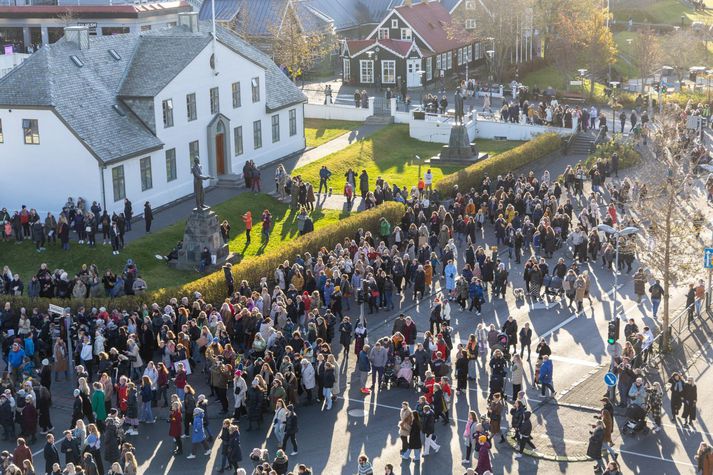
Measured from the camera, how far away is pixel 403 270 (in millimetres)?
41906

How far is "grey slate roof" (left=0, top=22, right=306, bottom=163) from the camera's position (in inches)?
1911

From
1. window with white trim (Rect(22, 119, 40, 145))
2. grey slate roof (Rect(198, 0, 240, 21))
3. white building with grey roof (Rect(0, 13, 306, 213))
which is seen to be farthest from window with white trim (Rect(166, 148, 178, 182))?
grey slate roof (Rect(198, 0, 240, 21))

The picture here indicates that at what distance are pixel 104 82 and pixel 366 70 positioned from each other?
116ft

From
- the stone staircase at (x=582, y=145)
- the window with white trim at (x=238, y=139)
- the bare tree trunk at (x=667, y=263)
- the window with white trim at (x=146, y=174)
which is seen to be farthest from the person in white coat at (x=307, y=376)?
the stone staircase at (x=582, y=145)

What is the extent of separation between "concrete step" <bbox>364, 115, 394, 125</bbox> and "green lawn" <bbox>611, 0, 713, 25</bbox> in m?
54.4

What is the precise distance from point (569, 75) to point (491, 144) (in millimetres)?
19523

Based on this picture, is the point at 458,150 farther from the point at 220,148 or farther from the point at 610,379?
the point at 610,379

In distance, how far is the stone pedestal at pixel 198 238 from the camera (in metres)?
Answer: 44.3

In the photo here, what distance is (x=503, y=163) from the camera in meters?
60.3

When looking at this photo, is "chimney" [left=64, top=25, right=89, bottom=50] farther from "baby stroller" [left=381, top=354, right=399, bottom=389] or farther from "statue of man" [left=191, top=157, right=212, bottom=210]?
"baby stroller" [left=381, top=354, right=399, bottom=389]

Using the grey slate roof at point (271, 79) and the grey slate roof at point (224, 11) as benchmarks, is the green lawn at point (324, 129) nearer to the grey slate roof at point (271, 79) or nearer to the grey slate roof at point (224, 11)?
the grey slate roof at point (271, 79)

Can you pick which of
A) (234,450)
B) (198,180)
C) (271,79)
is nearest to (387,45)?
(271,79)

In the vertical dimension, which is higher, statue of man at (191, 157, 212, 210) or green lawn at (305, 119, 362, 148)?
statue of man at (191, 157, 212, 210)

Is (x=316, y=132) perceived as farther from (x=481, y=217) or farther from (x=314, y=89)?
(x=481, y=217)
